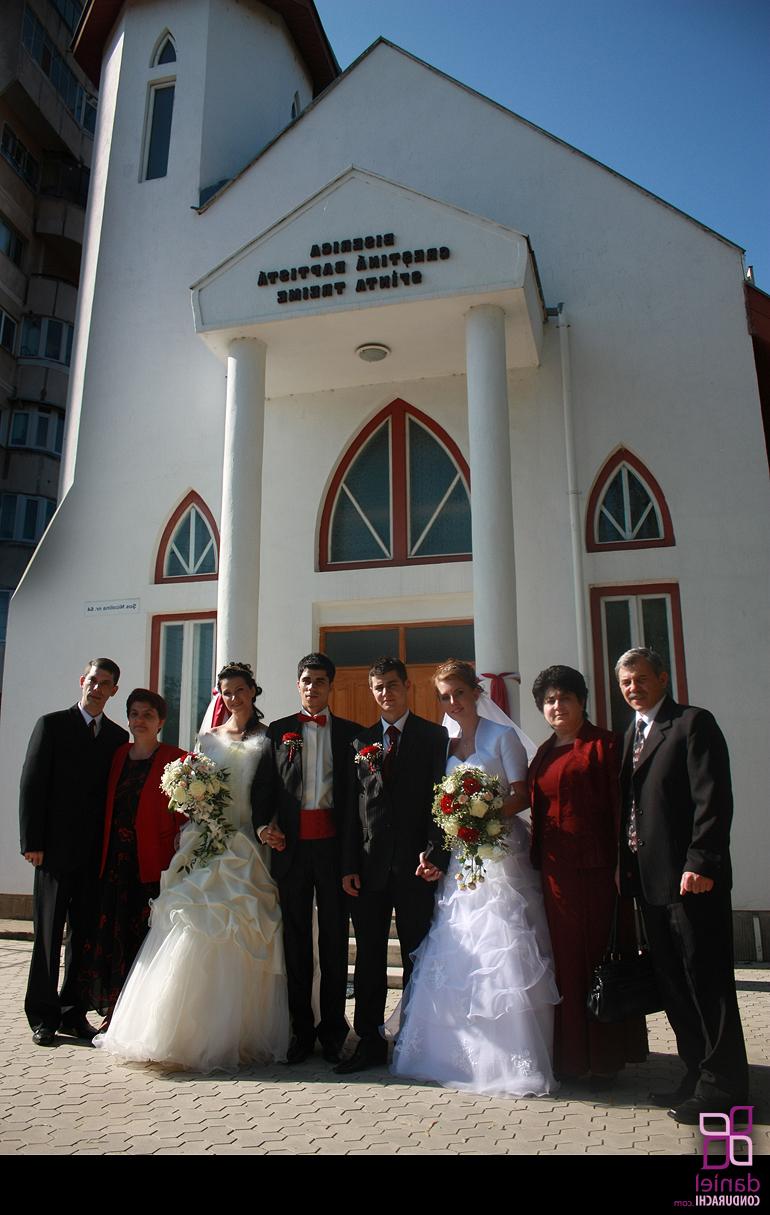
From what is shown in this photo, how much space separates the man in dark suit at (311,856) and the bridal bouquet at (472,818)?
2.43ft

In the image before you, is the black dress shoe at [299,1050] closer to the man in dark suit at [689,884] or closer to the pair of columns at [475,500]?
the man in dark suit at [689,884]

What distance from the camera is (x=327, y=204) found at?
353 inches

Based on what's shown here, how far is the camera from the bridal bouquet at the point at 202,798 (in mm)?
5152

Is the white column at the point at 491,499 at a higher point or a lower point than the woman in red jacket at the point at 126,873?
higher

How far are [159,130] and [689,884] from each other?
1167 cm

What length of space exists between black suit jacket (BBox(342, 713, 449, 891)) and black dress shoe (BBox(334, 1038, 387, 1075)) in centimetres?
79

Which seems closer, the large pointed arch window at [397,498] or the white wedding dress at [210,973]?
the white wedding dress at [210,973]

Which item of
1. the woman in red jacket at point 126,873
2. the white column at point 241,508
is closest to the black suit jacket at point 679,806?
the woman in red jacket at point 126,873

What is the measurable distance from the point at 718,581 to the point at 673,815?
190 inches

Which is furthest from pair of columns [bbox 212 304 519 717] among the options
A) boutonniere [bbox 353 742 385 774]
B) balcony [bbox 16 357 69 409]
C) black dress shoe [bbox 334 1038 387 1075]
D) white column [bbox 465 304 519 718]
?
balcony [bbox 16 357 69 409]

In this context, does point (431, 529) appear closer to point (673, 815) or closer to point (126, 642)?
point (126, 642)

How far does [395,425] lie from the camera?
1012 cm

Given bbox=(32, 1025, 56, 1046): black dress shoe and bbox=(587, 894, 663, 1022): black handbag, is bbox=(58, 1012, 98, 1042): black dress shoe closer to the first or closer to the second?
bbox=(32, 1025, 56, 1046): black dress shoe

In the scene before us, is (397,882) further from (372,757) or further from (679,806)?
(679,806)
